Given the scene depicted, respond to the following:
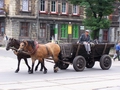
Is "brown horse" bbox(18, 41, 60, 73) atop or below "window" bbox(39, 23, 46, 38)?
atop

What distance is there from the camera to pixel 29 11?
172ft

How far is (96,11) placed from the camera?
120ft

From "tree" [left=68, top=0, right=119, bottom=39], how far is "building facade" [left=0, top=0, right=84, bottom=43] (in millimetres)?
15417

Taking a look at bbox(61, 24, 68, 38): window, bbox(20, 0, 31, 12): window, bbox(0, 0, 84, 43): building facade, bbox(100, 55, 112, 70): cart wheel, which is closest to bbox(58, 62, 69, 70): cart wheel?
bbox(100, 55, 112, 70): cart wheel

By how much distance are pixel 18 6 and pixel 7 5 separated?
65.2 inches

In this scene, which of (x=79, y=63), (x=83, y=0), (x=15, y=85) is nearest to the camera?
(x=15, y=85)

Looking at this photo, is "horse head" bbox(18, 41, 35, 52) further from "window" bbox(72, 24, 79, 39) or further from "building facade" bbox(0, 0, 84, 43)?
"window" bbox(72, 24, 79, 39)

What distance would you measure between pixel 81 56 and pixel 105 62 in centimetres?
198

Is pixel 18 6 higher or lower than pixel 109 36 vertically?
higher

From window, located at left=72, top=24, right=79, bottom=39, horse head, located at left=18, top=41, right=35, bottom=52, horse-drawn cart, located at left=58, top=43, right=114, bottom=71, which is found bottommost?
window, located at left=72, top=24, right=79, bottom=39

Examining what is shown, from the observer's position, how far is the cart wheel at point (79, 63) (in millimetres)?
18156

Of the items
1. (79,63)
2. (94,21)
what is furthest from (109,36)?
(79,63)

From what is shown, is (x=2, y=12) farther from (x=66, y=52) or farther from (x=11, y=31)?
(x=66, y=52)

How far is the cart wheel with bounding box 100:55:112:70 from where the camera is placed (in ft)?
64.1
